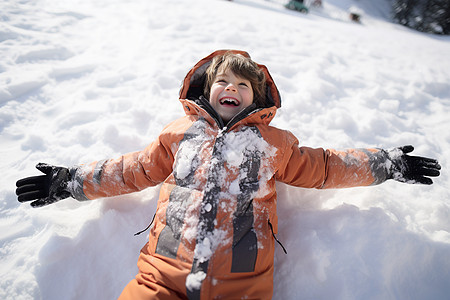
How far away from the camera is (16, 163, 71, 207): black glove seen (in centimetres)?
142

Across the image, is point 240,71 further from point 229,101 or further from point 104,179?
point 104,179

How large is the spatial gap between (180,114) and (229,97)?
757mm

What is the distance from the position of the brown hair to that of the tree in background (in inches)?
553

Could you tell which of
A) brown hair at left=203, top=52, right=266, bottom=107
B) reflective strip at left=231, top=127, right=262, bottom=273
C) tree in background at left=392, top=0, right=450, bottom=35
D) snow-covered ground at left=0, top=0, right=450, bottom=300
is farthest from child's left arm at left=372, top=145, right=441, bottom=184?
tree in background at left=392, top=0, right=450, bottom=35

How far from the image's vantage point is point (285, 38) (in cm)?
332

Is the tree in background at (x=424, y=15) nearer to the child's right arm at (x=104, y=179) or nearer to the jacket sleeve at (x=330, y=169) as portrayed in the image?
the jacket sleeve at (x=330, y=169)

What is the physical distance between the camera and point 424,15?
41.9 ft

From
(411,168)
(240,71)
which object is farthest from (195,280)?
(411,168)

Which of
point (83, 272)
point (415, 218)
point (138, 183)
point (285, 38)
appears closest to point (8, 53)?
point (138, 183)

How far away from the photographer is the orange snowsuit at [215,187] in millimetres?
1088

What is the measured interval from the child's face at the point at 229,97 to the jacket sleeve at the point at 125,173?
1.10ft

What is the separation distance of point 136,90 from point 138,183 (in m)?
1.19

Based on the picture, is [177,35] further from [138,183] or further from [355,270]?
[355,270]

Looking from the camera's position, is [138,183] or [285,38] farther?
[285,38]
